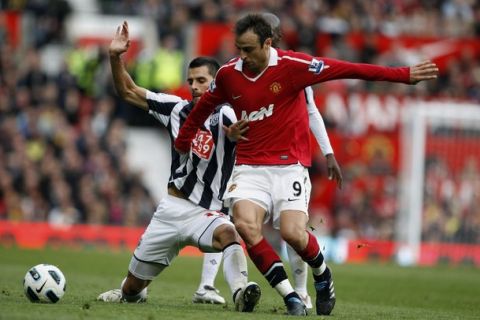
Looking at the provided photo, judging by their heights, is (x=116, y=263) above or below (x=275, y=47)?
below

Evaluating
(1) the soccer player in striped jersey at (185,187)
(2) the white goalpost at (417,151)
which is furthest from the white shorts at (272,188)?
(2) the white goalpost at (417,151)

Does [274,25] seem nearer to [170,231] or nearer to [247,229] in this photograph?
[247,229]

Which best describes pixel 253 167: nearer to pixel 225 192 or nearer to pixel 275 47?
pixel 225 192

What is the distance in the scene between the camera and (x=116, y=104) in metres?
24.8

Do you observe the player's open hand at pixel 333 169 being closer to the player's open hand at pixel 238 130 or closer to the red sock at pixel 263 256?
the player's open hand at pixel 238 130

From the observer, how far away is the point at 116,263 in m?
18.4

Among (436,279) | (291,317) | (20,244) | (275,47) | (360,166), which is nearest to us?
(291,317)

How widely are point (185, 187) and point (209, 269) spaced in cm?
121

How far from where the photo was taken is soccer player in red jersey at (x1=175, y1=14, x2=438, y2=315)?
9.36m

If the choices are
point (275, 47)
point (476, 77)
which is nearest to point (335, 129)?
point (476, 77)

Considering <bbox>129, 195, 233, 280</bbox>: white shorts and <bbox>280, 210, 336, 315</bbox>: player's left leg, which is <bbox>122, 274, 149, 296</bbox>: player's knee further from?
<bbox>280, 210, 336, 315</bbox>: player's left leg

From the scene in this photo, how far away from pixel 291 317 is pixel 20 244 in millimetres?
14334

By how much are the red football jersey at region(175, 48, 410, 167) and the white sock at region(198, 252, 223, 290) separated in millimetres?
1820

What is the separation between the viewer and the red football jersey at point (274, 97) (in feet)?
31.2
